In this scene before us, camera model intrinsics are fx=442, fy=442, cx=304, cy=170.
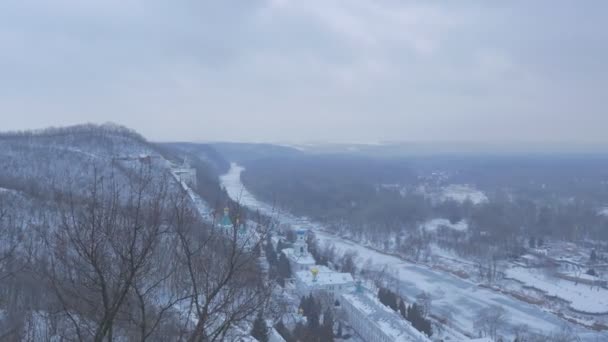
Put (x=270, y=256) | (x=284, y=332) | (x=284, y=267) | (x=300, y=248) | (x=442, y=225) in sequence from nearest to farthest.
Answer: (x=284, y=332)
(x=284, y=267)
(x=270, y=256)
(x=300, y=248)
(x=442, y=225)

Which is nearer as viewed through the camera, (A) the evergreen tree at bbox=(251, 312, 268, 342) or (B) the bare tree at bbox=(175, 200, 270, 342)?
(B) the bare tree at bbox=(175, 200, 270, 342)

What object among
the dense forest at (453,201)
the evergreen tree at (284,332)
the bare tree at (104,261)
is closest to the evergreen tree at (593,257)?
the dense forest at (453,201)

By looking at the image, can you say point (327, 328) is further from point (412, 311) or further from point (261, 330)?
point (261, 330)

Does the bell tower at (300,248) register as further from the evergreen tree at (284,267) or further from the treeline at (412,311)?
the treeline at (412,311)

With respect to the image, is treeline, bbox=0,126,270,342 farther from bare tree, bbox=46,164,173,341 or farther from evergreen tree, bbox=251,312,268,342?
evergreen tree, bbox=251,312,268,342

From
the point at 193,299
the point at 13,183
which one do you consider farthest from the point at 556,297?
the point at 13,183

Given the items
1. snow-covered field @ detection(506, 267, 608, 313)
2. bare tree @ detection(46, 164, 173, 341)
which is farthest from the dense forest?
bare tree @ detection(46, 164, 173, 341)

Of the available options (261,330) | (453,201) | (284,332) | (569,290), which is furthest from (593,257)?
(261,330)

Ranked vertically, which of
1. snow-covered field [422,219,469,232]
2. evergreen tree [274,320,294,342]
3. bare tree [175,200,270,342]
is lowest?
snow-covered field [422,219,469,232]

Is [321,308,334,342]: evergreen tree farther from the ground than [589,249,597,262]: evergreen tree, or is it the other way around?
[321,308,334,342]: evergreen tree

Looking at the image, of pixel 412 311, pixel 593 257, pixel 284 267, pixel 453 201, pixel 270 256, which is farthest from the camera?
pixel 453 201
